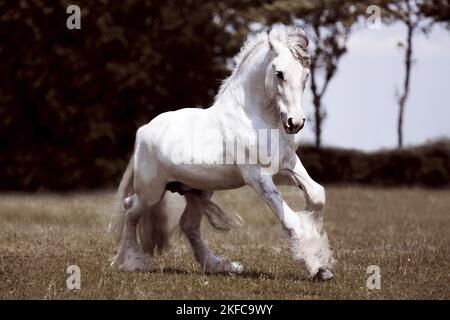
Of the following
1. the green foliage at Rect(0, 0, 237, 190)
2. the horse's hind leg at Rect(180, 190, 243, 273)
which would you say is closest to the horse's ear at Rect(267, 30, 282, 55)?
the horse's hind leg at Rect(180, 190, 243, 273)

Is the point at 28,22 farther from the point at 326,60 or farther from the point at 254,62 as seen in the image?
the point at 254,62

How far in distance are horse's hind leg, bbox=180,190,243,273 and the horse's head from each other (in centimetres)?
181

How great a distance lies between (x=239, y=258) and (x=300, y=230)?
9.39 feet

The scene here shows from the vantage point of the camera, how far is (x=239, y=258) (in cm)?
1020

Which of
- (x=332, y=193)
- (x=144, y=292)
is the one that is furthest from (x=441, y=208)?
(x=144, y=292)

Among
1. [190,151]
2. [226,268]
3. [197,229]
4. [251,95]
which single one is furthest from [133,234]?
[251,95]

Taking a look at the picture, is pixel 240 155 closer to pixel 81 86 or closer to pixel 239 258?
pixel 239 258

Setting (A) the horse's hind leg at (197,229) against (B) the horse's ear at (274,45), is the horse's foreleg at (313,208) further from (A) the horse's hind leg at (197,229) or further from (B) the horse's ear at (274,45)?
(A) the horse's hind leg at (197,229)

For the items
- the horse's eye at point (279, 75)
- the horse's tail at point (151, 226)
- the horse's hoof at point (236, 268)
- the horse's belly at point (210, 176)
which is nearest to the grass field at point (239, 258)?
the horse's hoof at point (236, 268)

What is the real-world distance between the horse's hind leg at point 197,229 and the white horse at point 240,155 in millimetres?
12

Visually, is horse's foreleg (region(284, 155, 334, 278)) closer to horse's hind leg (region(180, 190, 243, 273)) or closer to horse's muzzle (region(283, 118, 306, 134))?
horse's muzzle (region(283, 118, 306, 134))

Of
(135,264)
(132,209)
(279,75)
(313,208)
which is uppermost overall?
(279,75)

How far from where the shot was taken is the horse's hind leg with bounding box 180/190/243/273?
8773 millimetres

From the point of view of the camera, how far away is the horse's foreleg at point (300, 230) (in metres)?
7.44
